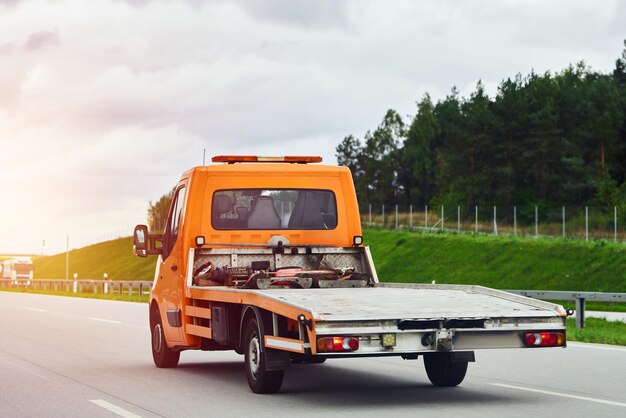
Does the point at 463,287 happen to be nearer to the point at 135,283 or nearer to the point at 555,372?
the point at 555,372

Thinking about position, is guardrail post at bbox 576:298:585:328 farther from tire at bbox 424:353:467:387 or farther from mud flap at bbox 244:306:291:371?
mud flap at bbox 244:306:291:371

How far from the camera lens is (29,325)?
77.9ft

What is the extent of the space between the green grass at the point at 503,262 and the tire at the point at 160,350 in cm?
2871

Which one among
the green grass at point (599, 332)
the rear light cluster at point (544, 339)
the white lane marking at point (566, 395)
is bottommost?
the white lane marking at point (566, 395)

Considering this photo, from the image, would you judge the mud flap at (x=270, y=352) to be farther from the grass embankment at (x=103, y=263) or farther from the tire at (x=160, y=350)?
the grass embankment at (x=103, y=263)

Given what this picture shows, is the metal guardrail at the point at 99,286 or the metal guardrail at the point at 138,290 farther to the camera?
the metal guardrail at the point at 99,286

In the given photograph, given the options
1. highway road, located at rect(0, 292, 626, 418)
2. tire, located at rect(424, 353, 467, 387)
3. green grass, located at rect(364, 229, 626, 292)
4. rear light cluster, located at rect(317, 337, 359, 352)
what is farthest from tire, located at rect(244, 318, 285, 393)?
green grass, located at rect(364, 229, 626, 292)

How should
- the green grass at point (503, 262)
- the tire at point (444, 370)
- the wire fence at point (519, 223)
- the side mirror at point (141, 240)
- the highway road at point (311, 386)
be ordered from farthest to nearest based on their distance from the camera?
the wire fence at point (519, 223), the green grass at point (503, 262), the side mirror at point (141, 240), the tire at point (444, 370), the highway road at point (311, 386)

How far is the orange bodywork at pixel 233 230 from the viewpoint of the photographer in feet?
41.7

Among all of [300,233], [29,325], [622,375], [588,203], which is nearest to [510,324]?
[622,375]

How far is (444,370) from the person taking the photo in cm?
1122

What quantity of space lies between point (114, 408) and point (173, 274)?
11.4 ft

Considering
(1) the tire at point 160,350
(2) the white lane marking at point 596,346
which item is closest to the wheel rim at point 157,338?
(1) the tire at point 160,350

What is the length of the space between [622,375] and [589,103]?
81392 millimetres
